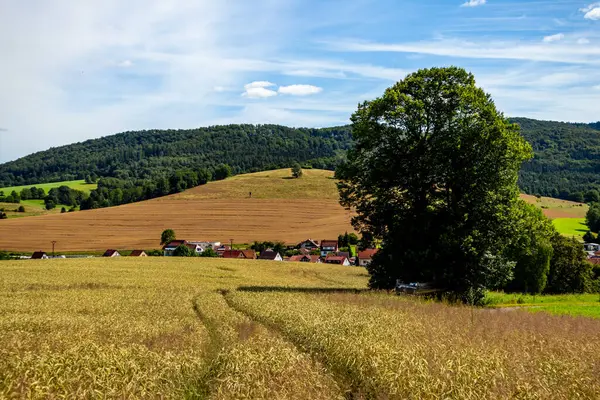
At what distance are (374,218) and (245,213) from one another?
89158 mm

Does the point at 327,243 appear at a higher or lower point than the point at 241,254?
higher

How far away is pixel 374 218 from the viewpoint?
27344 mm

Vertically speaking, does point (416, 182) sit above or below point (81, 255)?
above

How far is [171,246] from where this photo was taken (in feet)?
301

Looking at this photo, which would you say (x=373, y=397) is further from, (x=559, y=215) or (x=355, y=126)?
(x=559, y=215)

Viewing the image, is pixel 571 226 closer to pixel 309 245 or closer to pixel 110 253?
pixel 309 245

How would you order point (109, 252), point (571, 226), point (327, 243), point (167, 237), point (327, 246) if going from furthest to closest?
point (571, 226) → point (327, 246) → point (327, 243) → point (167, 237) → point (109, 252)

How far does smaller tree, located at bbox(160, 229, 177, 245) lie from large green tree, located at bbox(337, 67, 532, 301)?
73739mm

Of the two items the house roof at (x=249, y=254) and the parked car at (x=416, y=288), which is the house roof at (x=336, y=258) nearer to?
the house roof at (x=249, y=254)

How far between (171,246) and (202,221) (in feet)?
56.4

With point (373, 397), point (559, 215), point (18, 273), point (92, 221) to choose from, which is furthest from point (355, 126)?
point (559, 215)

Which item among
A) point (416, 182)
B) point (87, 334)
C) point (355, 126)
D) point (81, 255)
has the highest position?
point (355, 126)

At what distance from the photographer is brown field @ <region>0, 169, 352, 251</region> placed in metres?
94.4

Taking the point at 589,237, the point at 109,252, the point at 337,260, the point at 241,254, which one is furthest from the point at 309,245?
the point at 589,237
